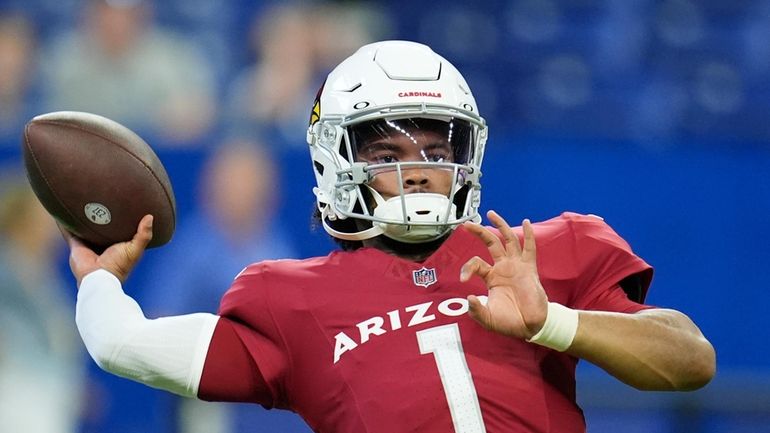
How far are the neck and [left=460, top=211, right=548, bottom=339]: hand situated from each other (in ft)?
1.22

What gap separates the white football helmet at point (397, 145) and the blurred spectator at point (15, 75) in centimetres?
225

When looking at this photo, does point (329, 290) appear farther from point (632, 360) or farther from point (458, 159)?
point (632, 360)

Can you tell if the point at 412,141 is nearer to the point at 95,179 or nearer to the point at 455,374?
the point at 455,374

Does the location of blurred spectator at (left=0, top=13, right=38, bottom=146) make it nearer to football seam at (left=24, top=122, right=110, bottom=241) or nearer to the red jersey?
football seam at (left=24, top=122, right=110, bottom=241)

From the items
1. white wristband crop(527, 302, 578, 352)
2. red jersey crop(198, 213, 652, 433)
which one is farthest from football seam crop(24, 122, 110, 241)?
white wristband crop(527, 302, 578, 352)

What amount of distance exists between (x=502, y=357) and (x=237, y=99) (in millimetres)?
2839

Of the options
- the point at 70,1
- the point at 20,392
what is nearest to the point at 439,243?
the point at 20,392

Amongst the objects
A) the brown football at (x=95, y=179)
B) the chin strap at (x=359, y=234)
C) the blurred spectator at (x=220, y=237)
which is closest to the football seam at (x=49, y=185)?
the brown football at (x=95, y=179)

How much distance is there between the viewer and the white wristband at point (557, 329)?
2172 mm

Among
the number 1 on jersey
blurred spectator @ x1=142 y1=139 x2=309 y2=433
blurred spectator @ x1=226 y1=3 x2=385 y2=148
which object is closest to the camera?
the number 1 on jersey

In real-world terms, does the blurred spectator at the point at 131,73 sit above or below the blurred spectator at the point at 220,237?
above

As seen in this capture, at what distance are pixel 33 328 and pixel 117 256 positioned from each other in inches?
82.1

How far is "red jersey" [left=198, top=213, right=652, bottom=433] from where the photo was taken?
7.56ft

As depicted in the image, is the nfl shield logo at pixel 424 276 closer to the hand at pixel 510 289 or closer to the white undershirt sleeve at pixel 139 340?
the hand at pixel 510 289
